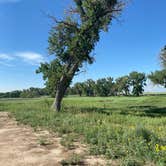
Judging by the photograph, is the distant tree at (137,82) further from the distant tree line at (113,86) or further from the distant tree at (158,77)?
the distant tree at (158,77)

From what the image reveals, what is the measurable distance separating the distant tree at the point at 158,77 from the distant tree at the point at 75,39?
46.9m

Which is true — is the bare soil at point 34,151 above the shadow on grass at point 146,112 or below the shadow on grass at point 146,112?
below

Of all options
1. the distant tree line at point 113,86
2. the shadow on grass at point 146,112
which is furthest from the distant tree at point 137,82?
the shadow on grass at point 146,112

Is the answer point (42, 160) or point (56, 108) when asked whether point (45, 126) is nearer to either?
point (42, 160)

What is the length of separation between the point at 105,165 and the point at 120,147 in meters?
1.48

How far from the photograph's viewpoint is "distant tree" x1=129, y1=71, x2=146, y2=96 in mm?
105875

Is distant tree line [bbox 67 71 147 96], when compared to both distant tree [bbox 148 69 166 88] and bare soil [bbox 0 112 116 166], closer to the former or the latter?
distant tree [bbox 148 69 166 88]

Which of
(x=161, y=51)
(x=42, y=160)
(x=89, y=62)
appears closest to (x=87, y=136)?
(x=42, y=160)

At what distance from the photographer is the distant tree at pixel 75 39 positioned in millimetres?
22859

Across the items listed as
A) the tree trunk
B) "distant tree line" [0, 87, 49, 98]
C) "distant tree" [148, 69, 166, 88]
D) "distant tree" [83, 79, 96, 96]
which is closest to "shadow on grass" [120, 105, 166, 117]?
the tree trunk

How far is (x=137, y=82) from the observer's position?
10588 centimetres

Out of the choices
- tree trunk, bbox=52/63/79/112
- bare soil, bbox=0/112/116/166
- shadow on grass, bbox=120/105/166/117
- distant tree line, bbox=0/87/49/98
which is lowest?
bare soil, bbox=0/112/116/166

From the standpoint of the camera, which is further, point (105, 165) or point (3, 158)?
point (3, 158)

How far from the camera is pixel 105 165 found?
600cm
